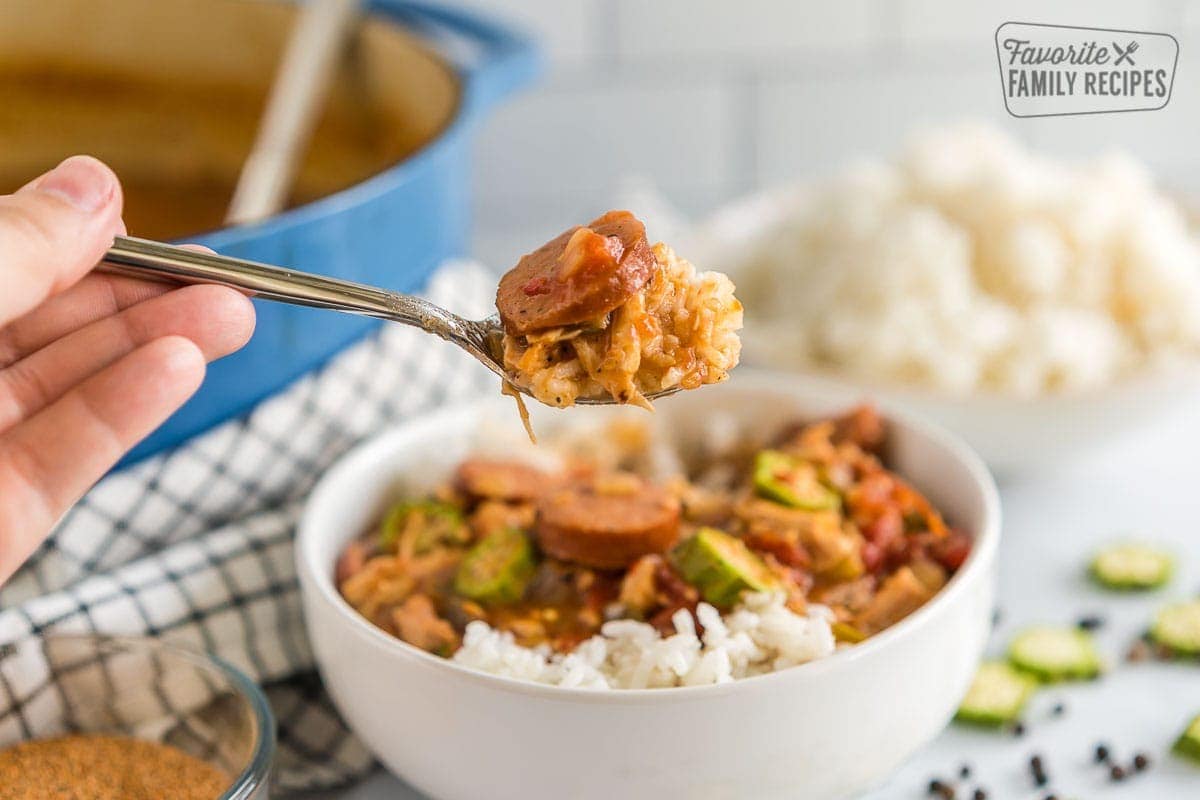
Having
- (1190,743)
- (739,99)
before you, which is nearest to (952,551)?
(1190,743)

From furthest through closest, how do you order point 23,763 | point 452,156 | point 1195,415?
point 1195,415, point 452,156, point 23,763

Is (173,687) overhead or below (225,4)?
below

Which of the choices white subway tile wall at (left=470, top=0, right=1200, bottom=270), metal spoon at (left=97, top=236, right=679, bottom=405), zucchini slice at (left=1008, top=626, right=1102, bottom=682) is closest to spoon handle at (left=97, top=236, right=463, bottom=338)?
metal spoon at (left=97, top=236, right=679, bottom=405)

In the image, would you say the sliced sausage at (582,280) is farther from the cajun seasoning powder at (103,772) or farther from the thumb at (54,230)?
the cajun seasoning powder at (103,772)

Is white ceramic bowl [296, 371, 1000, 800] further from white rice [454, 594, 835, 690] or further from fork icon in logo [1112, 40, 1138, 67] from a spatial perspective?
fork icon in logo [1112, 40, 1138, 67]

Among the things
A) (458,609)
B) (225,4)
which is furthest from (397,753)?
(225,4)

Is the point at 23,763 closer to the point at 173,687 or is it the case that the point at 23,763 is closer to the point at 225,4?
the point at 173,687
